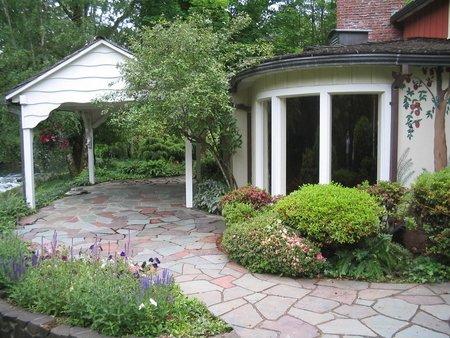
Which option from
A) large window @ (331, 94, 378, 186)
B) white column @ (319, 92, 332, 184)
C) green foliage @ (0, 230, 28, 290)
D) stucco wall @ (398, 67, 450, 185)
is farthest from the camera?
large window @ (331, 94, 378, 186)

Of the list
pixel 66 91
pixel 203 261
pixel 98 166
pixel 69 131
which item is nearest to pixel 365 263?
pixel 203 261

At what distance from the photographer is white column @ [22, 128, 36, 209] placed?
9.15 meters

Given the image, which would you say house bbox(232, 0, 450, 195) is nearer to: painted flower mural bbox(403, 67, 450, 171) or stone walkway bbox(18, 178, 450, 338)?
painted flower mural bbox(403, 67, 450, 171)

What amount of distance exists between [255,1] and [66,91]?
40.7 feet

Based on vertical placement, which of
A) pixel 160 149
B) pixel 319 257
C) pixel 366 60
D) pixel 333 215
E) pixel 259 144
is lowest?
pixel 319 257

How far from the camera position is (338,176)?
7.10 metres

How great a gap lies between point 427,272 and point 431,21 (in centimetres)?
725

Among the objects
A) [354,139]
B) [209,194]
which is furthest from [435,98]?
[209,194]

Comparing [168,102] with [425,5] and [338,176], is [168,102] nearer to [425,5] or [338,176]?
[338,176]

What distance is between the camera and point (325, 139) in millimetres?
6742

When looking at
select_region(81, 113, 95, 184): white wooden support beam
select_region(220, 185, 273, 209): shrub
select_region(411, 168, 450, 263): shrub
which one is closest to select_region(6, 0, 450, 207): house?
select_region(220, 185, 273, 209): shrub

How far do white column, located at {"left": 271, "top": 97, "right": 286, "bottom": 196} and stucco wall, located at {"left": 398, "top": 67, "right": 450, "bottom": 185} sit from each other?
1904 millimetres

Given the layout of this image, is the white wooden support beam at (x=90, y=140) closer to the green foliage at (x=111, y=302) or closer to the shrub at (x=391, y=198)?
the green foliage at (x=111, y=302)

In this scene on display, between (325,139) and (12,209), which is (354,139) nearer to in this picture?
(325,139)
